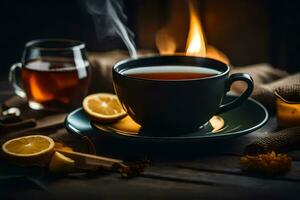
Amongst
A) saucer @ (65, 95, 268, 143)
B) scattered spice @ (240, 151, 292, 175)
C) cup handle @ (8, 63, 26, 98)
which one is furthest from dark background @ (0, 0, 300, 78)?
scattered spice @ (240, 151, 292, 175)

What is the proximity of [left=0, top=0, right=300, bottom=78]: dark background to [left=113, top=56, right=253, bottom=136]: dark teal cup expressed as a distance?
1.23m

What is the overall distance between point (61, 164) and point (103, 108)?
256mm

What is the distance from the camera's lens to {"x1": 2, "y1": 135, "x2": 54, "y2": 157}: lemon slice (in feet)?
3.47

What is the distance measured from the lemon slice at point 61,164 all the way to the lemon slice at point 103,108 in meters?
0.19

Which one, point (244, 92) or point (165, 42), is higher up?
point (244, 92)

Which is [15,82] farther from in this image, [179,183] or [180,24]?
[180,24]

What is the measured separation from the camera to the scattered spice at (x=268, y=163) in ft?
3.32

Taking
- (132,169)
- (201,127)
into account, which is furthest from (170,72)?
(132,169)

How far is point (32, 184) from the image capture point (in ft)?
3.25

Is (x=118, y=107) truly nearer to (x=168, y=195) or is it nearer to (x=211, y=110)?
(x=211, y=110)

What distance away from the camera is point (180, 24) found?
96.7 inches

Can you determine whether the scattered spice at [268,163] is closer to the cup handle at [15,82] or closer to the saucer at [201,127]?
the saucer at [201,127]

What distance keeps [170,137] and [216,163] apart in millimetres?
94

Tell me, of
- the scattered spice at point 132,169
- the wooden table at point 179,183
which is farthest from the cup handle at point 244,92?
the scattered spice at point 132,169
